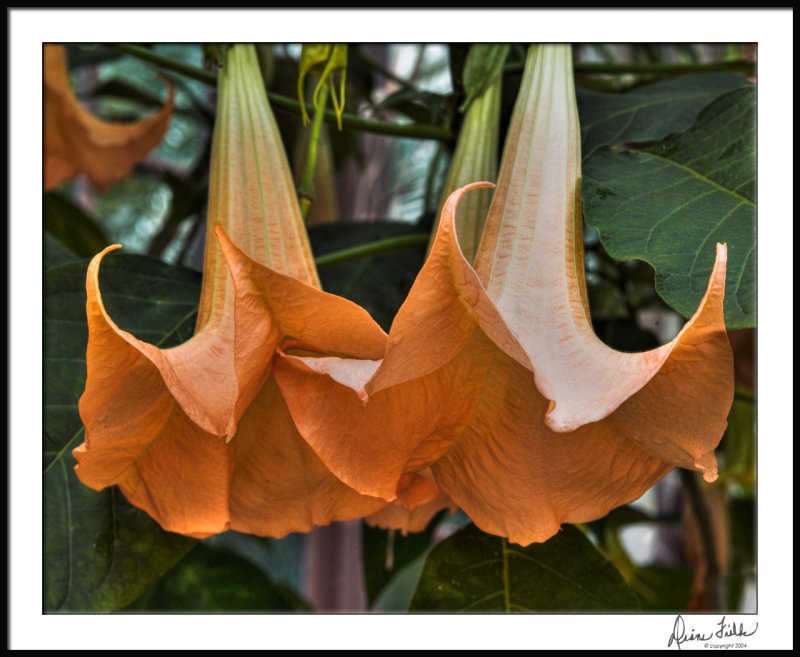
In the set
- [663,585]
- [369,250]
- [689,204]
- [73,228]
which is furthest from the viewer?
[663,585]

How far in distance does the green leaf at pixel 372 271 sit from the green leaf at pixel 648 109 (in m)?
0.15

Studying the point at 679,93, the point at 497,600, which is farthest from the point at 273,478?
the point at 679,93

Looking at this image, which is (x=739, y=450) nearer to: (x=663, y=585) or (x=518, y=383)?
(x=663, y=585)

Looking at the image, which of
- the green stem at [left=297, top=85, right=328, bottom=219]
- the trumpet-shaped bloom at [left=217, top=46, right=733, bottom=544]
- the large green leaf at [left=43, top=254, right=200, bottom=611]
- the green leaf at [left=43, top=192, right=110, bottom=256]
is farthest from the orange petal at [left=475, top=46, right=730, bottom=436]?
the green leaf at [left=43, top=192, right=110, bottom=256]

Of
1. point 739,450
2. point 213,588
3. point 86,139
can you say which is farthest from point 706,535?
point 86,139

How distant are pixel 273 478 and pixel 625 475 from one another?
17 cm

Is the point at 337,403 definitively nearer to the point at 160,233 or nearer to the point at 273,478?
the point at 273,478

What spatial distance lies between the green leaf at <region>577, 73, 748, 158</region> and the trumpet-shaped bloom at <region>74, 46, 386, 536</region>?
0.21m

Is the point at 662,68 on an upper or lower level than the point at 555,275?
upper

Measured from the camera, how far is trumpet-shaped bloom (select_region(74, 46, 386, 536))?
33 centimetres

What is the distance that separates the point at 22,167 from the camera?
19.7 inches

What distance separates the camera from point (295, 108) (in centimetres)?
54

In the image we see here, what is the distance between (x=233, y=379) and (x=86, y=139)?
504 mm

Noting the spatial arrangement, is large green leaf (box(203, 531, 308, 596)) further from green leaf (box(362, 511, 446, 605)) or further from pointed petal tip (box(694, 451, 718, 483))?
pointed petal tip (box(694, 451, 718, 483))
